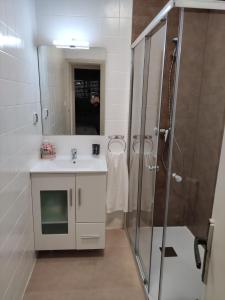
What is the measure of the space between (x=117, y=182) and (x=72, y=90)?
3.55 feet

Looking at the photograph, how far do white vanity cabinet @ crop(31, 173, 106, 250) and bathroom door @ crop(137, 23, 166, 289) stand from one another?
370mm

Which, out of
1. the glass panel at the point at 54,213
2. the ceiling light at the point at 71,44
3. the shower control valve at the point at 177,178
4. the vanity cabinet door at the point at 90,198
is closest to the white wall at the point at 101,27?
the ceiling light at the point at 71,44

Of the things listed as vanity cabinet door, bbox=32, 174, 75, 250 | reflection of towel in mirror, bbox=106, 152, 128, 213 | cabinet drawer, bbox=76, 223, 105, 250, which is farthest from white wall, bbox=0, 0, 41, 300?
reflection of towel in mirror, bbox=106, 152, 128, 213

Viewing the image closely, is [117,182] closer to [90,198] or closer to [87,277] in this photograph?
[90,198]

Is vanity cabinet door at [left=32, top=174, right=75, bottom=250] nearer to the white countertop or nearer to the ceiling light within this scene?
the white countertop

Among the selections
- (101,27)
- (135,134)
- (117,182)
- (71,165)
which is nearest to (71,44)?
(101,27)

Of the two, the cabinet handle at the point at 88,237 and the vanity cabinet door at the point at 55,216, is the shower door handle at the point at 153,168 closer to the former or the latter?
the vanity cabinet door at the point at 55,216

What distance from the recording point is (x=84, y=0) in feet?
7.28

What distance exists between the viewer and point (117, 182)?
2535mm

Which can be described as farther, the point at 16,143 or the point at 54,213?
the point at 54,213

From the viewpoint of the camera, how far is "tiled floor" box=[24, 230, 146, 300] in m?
1.84

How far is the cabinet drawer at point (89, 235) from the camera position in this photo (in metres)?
2.18

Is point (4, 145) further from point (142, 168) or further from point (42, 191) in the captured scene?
point (142, 168)

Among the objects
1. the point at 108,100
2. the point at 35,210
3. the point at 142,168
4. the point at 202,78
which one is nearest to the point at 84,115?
the point at 108,100
